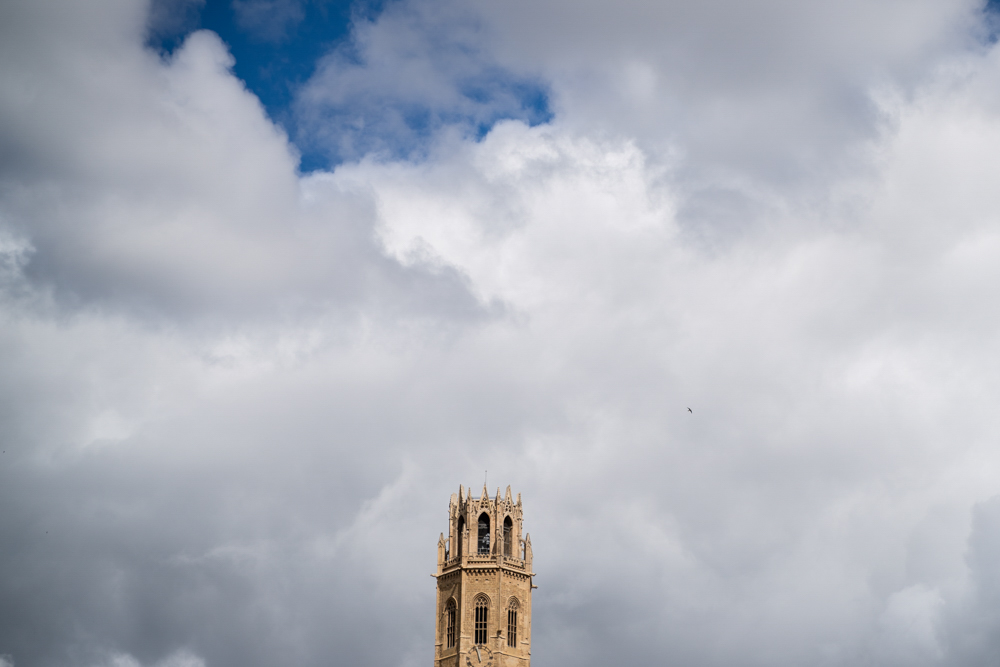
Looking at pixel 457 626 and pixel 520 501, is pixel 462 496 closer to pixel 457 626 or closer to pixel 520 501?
pixel 520 501

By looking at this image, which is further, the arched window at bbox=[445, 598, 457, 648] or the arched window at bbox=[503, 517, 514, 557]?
the arched window at bbox=[503, 517, 514, 557]

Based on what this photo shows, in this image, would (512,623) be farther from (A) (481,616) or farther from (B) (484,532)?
(B) (484,532)

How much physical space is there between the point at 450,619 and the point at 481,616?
4.47m

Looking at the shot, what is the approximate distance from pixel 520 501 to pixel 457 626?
→ 18.6m

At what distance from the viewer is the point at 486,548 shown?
500ft

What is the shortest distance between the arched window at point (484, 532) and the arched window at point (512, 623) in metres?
7.77

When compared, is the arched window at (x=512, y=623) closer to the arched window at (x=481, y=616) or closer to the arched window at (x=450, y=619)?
the arched window at (x=481, y=616)

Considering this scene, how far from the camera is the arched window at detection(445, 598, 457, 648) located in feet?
486

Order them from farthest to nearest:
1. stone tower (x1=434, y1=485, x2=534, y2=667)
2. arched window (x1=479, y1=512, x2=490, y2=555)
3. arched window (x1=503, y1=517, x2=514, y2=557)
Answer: arched window (x1=479, y1=512, x2=490, y2=555), arched window (x1=503, y1=517, x2=514, y2=557), stone tower (x1=434, y1=485, x2=534, y2=667)

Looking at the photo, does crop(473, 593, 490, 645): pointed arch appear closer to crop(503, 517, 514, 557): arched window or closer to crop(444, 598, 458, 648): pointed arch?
crop(444, 598, 458, 648): pointed arch

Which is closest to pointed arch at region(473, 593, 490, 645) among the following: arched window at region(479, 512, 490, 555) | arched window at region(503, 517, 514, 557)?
arched window at region(479, 512, 490, 555)

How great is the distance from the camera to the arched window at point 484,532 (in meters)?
153

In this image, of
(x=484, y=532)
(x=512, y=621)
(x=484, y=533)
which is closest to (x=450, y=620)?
(x=512, y=621)

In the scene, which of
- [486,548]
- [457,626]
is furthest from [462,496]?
[457,626]
